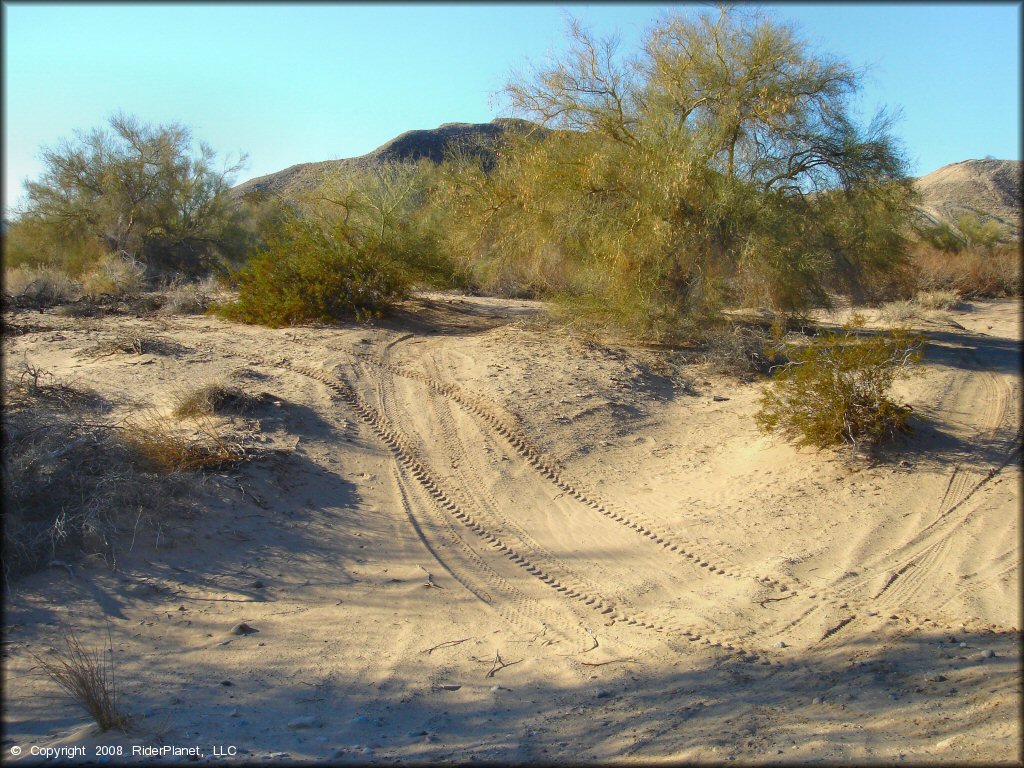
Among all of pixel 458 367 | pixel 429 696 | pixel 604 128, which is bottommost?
pixel 429 696

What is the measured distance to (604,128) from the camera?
12.1 meters

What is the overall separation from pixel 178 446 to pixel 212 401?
3.73ft

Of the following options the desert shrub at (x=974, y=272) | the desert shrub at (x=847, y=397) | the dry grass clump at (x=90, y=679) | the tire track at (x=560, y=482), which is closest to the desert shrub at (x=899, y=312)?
the desert shrub at (x=974, y=272)

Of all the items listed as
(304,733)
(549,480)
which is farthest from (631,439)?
(304,733)

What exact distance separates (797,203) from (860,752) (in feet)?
31.9

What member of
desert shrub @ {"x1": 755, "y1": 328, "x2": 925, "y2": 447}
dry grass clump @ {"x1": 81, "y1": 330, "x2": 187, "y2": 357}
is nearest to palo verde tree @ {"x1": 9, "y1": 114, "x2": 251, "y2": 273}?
dry grass clump @ {"x1": 81, "y1": 330, "x2": 187, "y2": 357}

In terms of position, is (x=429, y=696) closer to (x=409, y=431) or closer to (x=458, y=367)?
(x=409, y=431)

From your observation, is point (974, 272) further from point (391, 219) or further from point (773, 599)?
point (773, 599)

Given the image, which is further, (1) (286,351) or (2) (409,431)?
(1) (286,351)

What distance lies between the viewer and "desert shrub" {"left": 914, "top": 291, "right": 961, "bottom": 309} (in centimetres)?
1788

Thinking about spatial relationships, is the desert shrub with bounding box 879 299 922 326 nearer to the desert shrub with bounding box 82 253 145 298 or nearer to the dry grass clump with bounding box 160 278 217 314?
the dry grass clump with bounding box 160 278 217 314

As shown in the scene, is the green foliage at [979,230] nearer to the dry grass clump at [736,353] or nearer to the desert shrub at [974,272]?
the desert shrub at [974,272]

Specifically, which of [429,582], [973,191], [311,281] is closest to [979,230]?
[973,191]

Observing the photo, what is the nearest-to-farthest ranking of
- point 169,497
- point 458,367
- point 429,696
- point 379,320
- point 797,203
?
point 429,696 < point 169,497 < point 458,367 < point 797,203 < point 379,320
